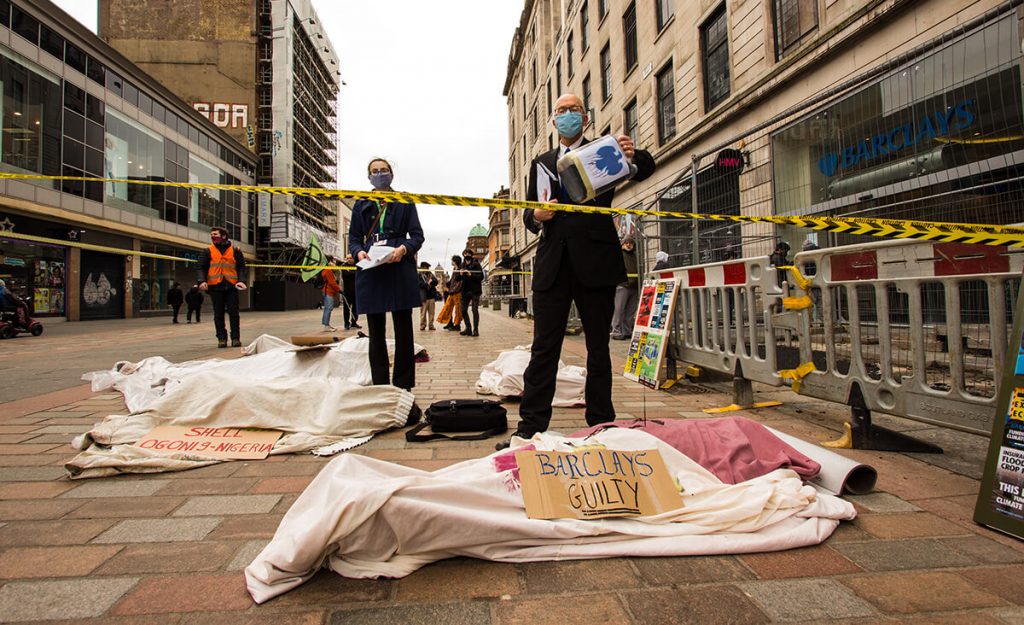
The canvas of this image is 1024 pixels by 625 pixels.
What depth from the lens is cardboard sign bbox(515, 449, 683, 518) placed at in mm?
1640

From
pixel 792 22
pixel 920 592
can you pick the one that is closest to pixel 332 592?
pixel 920 592

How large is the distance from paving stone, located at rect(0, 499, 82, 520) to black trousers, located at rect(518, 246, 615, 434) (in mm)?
1951

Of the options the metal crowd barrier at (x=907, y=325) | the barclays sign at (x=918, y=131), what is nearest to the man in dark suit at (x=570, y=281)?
the metal crowd barrier at (x=907, y=325)

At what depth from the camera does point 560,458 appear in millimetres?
1806

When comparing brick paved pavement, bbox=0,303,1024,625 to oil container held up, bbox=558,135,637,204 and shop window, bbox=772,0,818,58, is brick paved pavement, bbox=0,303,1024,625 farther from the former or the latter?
shop window, bbox=772,0,818,58

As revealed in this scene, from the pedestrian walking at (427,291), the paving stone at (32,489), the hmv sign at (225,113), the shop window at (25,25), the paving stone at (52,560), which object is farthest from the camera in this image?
the hmv sign at (225,113)

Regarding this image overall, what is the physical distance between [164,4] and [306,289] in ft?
68.5

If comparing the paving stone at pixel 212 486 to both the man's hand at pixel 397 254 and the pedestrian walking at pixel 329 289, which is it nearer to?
the man's hand at pixel 397 254

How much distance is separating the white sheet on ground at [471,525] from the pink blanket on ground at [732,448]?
0.54 feet

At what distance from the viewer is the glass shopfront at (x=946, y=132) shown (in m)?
3.91

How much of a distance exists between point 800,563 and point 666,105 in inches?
664

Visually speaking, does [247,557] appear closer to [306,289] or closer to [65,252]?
[65,252]

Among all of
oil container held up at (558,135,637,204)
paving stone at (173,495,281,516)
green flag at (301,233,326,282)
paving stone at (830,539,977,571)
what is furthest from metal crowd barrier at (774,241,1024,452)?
green flag at (301,233,326,282)

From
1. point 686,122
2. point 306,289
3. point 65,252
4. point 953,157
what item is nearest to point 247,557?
point 953,157
